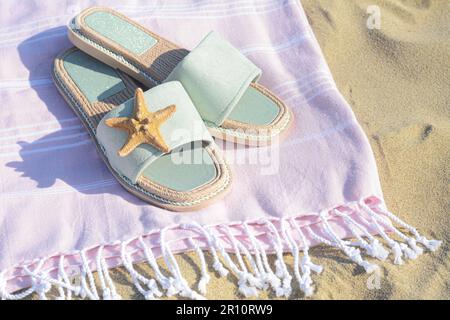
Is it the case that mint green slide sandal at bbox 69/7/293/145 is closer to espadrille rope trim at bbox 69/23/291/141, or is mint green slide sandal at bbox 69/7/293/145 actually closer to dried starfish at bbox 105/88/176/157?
espadrille rope trim at bbox 69/23/291/141

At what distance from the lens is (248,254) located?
1.50 m

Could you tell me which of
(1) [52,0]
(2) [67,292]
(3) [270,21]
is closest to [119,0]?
(1) [52,0]

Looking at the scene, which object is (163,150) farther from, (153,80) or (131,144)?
(153,80)

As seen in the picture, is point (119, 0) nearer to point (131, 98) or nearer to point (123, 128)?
point (131, 98)

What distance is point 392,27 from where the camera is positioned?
2.25 meters

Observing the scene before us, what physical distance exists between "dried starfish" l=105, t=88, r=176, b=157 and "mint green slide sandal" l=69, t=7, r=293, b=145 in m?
0.17

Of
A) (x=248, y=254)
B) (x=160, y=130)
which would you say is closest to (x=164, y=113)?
(x=160, y=130)

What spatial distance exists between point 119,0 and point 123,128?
770mm

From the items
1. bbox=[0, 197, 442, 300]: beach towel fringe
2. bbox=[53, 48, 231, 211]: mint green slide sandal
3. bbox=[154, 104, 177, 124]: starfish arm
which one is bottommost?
bbox=[0, 197, 442, 300]: beach towel fringe

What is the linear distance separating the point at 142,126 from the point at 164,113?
7 centimetres

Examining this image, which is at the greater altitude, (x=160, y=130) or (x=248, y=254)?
(x=160, y=130)

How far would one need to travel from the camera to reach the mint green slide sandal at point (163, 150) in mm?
1572

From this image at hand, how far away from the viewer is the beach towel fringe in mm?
1439

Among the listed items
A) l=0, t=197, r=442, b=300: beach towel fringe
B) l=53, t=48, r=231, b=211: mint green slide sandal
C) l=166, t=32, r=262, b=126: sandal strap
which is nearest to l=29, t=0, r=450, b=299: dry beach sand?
l=0, t=197, r=442, b=300: beach towel fringe
